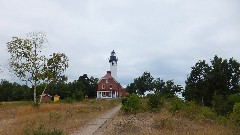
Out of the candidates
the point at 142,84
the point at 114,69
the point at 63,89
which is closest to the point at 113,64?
the point at 114,69

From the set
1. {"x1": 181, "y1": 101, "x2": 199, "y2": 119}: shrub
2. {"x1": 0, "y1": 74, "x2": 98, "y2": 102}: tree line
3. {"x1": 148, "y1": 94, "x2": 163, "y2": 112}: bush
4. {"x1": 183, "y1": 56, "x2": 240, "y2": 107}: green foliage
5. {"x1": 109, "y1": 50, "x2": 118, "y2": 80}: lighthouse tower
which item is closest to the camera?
{"x1": 181, "y1": 101, "x2": 199, "y2": 119}: shrub

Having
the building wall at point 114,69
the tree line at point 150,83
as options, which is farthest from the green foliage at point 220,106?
the building wall at point 114,69

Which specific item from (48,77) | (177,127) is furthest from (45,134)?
(48,77)

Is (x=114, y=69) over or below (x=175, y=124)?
over

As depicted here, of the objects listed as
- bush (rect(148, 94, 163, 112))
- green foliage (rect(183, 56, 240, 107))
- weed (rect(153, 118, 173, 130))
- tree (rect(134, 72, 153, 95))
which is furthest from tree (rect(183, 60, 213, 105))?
weed (rect(153, 118, 173, 130))

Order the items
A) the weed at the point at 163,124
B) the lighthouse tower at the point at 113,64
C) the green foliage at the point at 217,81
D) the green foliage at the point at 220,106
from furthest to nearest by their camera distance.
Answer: the lighthouse tower at the point at 113,64 < the green foliage at the point at 217,81 < the green foliage at the point at 220,106 < the weed at the point at 163,124

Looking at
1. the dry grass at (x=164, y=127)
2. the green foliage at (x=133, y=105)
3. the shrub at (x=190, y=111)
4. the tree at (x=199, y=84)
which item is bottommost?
the dry grass at (x=164, y=127)

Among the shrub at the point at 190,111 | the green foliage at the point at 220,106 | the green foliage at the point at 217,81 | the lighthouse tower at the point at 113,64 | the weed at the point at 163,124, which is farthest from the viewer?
the lighthouse tower at the point at 113,64

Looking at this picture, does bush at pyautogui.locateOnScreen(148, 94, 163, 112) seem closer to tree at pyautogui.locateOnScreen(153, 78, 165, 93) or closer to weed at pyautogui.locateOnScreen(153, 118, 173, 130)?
weed at pyautogui.locateOnScreen(153, 118, 173, 130)

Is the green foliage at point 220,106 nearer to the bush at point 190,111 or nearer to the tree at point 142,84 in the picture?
the bush at point 190,111

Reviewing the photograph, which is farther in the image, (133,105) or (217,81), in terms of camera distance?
(217,81)

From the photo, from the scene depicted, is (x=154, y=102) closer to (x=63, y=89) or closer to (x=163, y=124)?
(x=163, y=124)

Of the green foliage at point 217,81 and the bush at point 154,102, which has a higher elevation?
the green foliage at point 217,81

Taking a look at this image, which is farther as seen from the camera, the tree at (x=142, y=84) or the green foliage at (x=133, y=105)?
the tree at (x=142, y=84)
